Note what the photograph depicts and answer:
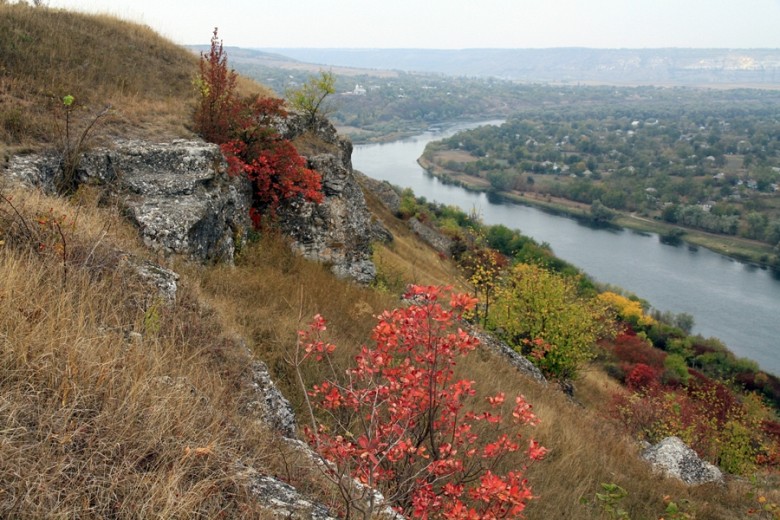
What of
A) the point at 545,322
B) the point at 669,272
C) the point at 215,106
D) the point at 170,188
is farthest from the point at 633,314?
the point at 170,188

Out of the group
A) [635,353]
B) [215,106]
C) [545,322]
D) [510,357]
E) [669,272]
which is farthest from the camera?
[669,272]

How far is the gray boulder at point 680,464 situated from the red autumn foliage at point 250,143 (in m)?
8.96

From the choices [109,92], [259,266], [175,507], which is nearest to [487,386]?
[259,266]

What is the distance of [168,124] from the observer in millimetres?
11258

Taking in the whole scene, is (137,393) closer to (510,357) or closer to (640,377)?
(510,357)

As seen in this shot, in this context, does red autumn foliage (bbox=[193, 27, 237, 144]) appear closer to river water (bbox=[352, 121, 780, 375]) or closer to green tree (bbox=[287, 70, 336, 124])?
green tree (bbox=[287, 70, 336, 124])

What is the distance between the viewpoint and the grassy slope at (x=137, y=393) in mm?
2523

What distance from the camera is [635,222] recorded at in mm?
91938

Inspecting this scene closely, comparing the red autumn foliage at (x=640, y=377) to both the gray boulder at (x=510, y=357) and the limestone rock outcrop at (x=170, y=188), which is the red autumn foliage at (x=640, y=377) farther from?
the limestone rock outcrop at (x=170, y=188)

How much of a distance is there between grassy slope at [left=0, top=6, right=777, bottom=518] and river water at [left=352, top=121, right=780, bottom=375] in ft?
116

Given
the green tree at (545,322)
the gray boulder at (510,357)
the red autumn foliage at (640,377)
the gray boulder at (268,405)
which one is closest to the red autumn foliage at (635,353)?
the red autumn foliage at (640,377)

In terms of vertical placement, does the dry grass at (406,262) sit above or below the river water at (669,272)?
above

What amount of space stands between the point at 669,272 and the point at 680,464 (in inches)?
2526

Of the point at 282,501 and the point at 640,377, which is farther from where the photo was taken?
the point at 640,377
